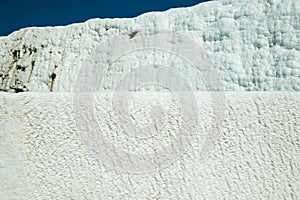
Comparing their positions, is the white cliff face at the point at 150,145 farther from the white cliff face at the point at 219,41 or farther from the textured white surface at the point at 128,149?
the white cliff face at the point at 219,41

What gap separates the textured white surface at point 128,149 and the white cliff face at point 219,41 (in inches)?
34.4

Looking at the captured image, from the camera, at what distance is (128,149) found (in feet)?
4.68

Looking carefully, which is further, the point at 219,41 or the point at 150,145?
the point at 219,41

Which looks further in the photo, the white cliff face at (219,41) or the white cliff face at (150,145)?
the white cliff face at (219,41)

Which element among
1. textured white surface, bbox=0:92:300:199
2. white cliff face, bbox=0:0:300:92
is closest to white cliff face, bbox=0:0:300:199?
textured white surface, bbox=0:92:300:199

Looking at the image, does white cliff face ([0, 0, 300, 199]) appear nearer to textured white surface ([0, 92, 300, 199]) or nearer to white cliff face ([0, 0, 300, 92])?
textured white surface ([0, 92, 300, 199])

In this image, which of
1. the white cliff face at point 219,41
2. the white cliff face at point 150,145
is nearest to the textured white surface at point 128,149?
the white cliff face at point 150,145

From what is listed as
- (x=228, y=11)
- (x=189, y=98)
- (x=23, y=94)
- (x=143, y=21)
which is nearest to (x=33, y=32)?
(x=143, y=21)

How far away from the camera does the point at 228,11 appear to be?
2625 millimetres

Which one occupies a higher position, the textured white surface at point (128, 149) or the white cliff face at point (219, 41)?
the white cliff face at point (219, 41)

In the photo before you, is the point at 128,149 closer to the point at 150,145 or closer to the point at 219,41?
the point at 150,145

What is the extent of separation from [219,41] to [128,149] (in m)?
1.42

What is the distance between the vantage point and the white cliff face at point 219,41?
235 centimetres

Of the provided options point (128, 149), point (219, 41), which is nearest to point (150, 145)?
point (128, 149)
